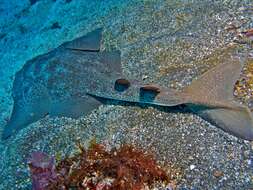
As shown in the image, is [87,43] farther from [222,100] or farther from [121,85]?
[222,100]

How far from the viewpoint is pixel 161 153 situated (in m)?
4.18

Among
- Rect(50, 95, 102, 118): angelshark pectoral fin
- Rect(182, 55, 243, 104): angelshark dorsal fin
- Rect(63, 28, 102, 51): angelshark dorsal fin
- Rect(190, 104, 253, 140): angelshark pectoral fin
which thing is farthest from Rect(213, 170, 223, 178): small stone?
Rect(63, 28, 102, 51): angelshark dorsal fin

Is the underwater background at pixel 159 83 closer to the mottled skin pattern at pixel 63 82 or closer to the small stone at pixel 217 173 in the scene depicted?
the small stone at pixel 217 173

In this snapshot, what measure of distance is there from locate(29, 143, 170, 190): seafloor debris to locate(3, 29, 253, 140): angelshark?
0.92 metres

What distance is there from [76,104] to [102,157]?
4.33 feet

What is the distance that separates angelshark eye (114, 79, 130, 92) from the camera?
4.88 meters

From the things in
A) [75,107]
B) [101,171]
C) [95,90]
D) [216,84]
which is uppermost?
[216,84]

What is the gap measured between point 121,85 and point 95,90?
0.49 m

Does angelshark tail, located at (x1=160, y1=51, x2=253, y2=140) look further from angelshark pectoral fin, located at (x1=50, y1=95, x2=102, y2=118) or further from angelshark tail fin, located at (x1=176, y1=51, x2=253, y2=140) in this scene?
angelshark pectoral fin, located at (x1=50, y1=95, x2=102, y2=118)

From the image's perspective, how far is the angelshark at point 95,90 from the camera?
4.11m

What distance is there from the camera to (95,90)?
5199mm

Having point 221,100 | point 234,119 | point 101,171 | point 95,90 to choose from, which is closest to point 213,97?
point 221,100

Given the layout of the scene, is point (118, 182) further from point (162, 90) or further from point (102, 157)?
point (162, 90)

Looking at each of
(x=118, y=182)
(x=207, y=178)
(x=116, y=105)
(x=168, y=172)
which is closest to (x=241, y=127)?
(x=207, y=178)
